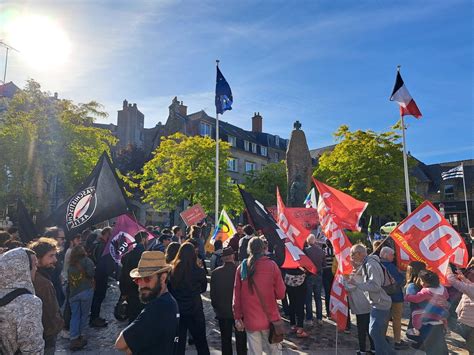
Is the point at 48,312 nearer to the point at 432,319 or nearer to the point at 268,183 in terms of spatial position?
the point at 432,319

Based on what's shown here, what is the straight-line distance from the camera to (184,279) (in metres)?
5.21

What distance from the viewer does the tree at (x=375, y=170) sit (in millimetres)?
28641

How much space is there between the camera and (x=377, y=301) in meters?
5.45

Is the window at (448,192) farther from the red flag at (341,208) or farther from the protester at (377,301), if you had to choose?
the protester at (377,301)

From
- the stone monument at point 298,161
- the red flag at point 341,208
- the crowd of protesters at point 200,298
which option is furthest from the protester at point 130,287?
the stone monument at point 298,161

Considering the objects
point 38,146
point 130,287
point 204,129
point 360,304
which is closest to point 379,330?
point 360,304

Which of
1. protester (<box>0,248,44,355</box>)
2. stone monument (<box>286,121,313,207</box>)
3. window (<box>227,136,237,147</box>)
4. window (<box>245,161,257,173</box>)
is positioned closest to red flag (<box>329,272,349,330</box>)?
protester (<box>0,248,44,355</box>)

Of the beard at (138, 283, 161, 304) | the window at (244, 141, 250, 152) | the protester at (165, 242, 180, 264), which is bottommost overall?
the beard at (138, 283, 161, 304)

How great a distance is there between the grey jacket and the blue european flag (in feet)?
43.9

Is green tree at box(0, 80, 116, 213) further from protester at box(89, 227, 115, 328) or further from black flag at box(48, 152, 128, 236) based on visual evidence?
black flag at box(48, 152, 128, 236)

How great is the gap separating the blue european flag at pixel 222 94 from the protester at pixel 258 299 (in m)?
13.8

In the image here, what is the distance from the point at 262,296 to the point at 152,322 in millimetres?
2069

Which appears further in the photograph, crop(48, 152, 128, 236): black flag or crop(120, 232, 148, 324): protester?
crop(48, 152, 128, 236): black flag

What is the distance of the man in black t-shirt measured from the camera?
277 cm
